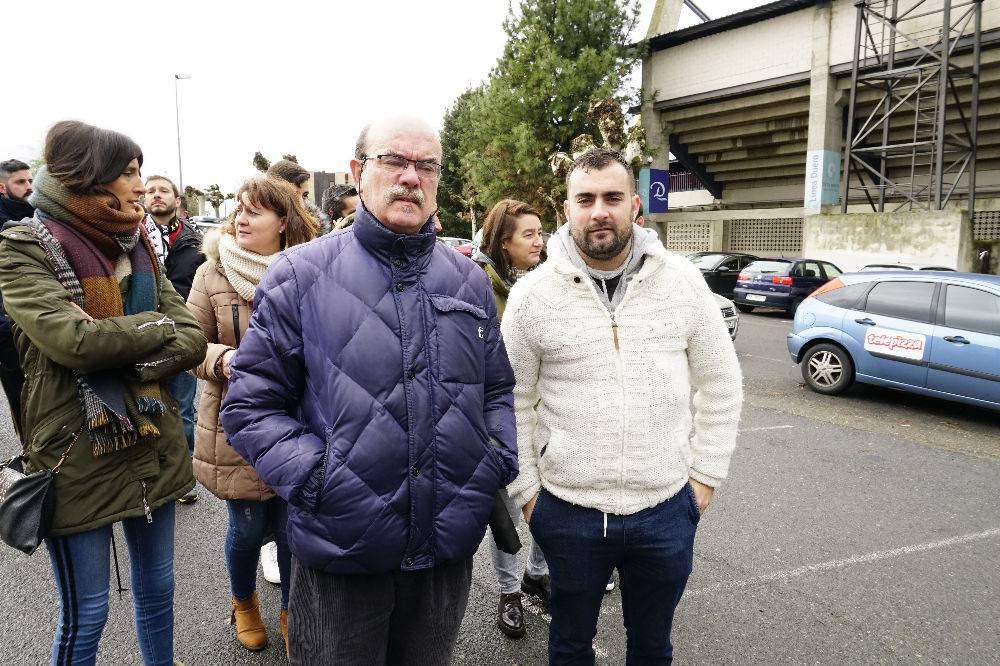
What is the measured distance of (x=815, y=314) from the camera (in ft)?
26.6

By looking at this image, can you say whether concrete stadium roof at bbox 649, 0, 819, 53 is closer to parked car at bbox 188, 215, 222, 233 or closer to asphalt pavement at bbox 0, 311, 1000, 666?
parked car at bbox 188, 215, 222, 233

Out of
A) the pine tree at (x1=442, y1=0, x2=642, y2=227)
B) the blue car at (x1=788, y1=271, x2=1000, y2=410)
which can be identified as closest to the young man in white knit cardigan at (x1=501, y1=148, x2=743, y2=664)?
the blue car at (x1=788, y1=271, x2=1000, y2=410)

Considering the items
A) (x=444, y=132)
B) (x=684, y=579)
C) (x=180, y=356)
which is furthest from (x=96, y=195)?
(x=444, y=132)

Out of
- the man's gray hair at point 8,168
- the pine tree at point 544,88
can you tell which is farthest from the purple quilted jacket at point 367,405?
the pine tree at point 544,88

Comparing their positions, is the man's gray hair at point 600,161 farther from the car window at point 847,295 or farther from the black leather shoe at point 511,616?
the car window at point 847,295

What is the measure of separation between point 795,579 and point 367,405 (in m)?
2.97

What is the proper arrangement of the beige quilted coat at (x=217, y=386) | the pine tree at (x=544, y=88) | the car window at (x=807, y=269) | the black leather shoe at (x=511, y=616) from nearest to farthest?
the beige quilted coat at (x=217, y=386) < the black leather shoe at (x=511, y=616) < the car window at (x=807, y=269) < the pine tree at (x=544, y=88)

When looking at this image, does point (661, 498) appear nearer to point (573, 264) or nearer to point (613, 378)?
point (613, 378)

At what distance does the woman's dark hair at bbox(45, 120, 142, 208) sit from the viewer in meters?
2.02

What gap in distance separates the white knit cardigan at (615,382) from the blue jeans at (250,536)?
1.08m

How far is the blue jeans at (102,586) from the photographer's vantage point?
205 centimetres

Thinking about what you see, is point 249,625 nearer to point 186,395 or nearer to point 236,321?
point 236,321

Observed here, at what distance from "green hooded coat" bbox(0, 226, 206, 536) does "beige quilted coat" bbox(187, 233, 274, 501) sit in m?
0.35

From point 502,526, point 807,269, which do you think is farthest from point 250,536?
point 807,269
